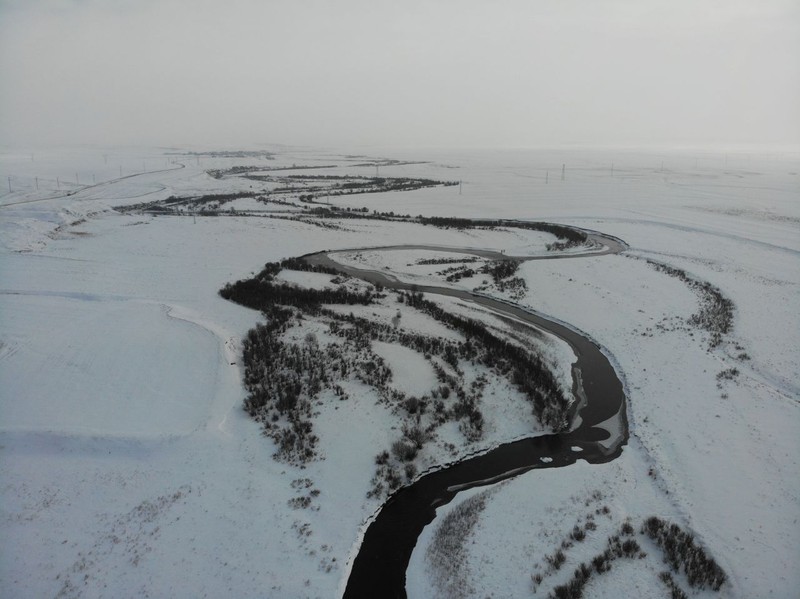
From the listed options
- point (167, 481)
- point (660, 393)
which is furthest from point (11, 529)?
point (660, 393)

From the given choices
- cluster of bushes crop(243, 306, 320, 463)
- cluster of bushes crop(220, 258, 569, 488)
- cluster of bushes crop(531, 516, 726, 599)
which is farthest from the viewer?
cluster of bushes crop(220, 258, 569, 488)

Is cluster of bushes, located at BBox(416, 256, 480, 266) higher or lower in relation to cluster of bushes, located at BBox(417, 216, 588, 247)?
lower

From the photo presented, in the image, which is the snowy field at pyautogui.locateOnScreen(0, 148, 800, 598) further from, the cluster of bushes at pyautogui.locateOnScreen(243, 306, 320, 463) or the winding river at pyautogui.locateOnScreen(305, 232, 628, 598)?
the cluster of bushes at pyautogui.locateOnScreen(243, 306, 320, 463)

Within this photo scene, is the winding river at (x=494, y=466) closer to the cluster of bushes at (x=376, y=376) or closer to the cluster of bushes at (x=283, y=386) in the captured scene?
the cluster of bushes at (x=376, y=376)

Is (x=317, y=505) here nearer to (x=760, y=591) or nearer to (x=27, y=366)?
(x=760, y=591)

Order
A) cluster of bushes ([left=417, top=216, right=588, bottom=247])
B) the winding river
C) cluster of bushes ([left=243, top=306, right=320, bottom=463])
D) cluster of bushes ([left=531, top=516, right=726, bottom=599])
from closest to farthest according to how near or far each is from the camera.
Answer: cluster of bushes ([left=531, top=516, right=726, bottom=599]), the winding river, cluster of bushes ([left=243, top=306, right=320, bottom=463]), cluster of bushes ([left=417, top=216, right=588, bottom=247])

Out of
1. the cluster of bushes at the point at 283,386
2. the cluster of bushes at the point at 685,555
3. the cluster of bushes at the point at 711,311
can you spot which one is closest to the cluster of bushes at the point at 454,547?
the cluster of bushes at the point at 685,555

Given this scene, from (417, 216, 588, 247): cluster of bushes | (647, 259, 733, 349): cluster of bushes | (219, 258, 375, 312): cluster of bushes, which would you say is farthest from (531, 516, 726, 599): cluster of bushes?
(417, 216, 588, 247): cluster of bushes

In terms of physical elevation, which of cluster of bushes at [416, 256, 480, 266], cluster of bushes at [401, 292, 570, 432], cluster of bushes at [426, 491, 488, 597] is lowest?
cluster of bushes at [426, 491, 488, 597]
